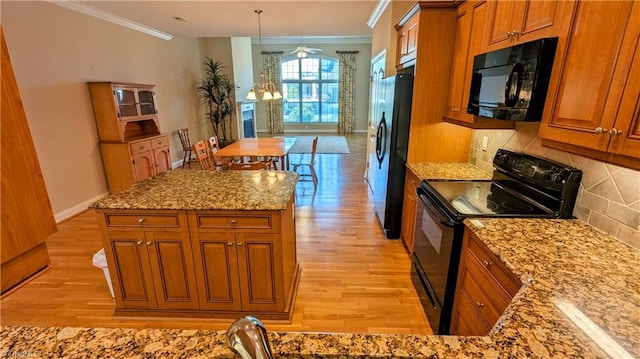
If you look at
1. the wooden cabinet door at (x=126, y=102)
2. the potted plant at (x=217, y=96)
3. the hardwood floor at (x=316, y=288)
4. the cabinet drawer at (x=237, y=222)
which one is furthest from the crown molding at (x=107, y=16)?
the cabinet drawer at (x=237, y=222)

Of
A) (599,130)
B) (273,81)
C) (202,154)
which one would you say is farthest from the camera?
(273,81)

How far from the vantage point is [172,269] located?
2.04 meters

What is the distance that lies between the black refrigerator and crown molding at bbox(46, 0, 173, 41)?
409 centimetres

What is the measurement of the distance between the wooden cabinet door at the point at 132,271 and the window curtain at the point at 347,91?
9542 millimetres

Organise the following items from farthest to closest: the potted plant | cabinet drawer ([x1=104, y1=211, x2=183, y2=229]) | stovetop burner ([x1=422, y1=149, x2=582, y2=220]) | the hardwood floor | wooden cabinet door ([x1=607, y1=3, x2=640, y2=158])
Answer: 1. the potted plant
2. the hardwood floor
3. cabinet drawer ([x1=104, y1=211, x2=183, y2=229])
4. stovetop burner ([x1=422, y1=149, x2=582, y2=220])
5. wooden cabinet door ([x1=607, y1=3, x2=640, y2=158])

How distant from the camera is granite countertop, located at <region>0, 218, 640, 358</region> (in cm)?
74

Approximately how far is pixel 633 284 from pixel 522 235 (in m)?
0.42

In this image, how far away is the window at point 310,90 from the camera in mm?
10859

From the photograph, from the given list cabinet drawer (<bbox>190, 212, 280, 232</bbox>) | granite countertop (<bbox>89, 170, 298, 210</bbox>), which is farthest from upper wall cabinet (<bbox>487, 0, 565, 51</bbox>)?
cabinet drawer (<bbox>190, 212, 280, 232</bbox>)

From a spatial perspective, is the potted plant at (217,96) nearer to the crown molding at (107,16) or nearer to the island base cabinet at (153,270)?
the crown molding at (107,16)

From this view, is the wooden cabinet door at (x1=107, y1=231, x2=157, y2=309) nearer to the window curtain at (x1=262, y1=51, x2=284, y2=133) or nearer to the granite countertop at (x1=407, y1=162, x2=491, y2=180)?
the granite countertop at (x1=407, y1=162, x2=491, y2=180)

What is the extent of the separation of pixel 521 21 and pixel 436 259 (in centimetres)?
151

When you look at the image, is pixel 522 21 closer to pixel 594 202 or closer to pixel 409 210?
pixel 594 202

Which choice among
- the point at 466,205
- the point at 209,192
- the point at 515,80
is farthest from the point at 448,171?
the point at 209,192
